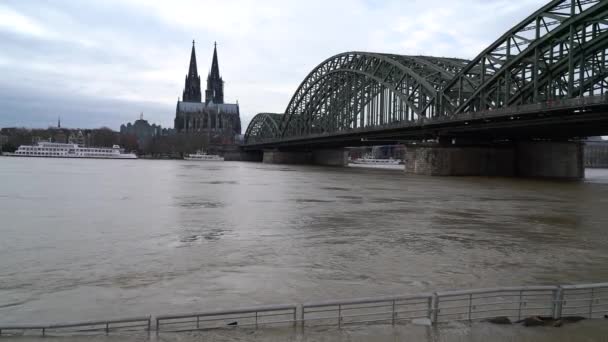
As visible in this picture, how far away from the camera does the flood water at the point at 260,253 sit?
9594 millimetres

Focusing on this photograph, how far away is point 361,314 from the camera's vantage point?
8109 millimetres

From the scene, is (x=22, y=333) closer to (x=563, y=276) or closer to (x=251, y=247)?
(x=251, y=247)

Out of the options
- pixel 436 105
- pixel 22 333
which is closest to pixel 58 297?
pixel 22 333

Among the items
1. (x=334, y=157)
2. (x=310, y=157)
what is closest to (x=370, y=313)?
(x=334, y=157)

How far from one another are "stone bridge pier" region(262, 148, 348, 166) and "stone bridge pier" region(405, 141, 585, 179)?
60818 mm

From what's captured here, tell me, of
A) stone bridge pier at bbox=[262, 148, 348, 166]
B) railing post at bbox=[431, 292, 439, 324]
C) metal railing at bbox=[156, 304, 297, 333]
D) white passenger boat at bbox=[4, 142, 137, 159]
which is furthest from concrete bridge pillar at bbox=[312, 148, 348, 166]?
railing post at bbox=[431, 292, 439, 324]

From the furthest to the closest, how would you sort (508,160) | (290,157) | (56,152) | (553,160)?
(56,152) < (290,157) < (508,160) < (553,160)

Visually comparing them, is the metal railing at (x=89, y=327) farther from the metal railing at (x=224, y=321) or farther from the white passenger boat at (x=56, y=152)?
the white passenger boat at (x=56, y=152)

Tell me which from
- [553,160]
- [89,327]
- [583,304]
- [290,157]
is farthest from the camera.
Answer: [290,157]

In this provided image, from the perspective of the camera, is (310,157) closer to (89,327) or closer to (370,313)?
(370,313)

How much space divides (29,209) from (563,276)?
2164 cm

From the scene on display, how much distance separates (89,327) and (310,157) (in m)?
129

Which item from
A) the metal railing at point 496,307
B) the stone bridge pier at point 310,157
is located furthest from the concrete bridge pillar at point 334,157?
the metal railing at point 496,307

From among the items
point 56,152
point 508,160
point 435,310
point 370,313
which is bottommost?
point 370,313
